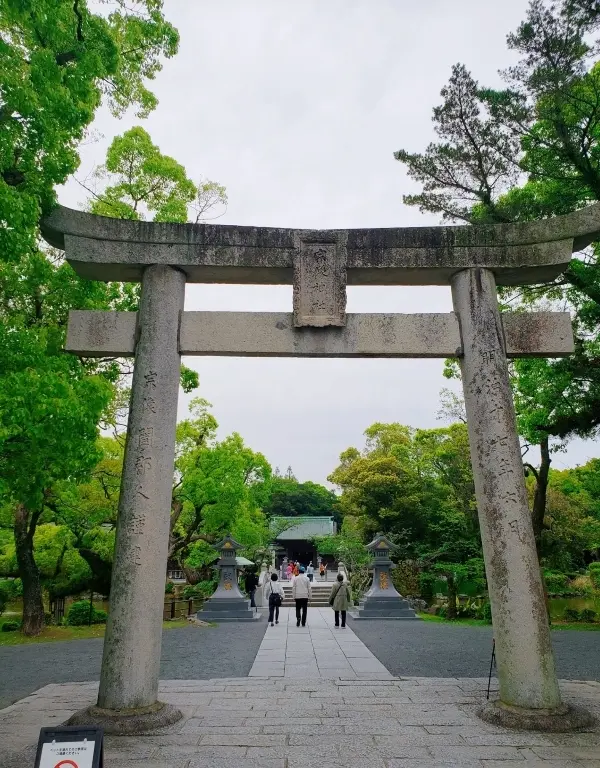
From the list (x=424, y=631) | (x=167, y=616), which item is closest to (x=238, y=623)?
(x=167, y=616)

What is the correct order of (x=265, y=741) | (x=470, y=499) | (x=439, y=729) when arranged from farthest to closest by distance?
(x=470, y=499) → (x=439, y=729) → (x=265, y=741)

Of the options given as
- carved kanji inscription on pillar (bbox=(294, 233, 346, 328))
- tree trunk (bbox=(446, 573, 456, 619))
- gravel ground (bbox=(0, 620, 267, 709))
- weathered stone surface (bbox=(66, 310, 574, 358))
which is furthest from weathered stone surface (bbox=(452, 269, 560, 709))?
tree trunk (bbox=(446, 573, 456, 619))

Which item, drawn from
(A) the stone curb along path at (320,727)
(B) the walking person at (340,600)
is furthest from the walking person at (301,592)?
(A) the stone curb along path at (320,727)

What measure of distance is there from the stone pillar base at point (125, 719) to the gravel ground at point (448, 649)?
4445 mm

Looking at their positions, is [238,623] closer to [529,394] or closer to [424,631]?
[424,631]

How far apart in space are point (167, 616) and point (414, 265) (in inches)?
666

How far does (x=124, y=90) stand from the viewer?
9383 mm

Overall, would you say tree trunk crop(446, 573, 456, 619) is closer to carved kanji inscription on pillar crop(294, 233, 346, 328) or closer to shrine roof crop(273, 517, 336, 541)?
carved kanji inscription on pillar crop(294, 233, 346, 328)

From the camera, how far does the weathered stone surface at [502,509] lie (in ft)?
17.8

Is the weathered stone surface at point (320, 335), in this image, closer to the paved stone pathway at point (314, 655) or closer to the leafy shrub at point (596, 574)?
the paved stone pathway at point (314, 655)

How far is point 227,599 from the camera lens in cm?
1888

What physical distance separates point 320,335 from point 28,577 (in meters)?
12.7

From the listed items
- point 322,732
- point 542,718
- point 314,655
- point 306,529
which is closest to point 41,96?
point 322,732

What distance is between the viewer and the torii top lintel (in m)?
6.58
